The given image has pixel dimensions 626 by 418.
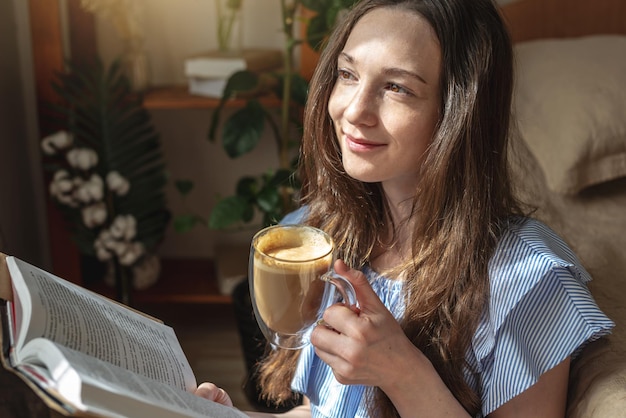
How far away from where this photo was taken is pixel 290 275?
83 cm

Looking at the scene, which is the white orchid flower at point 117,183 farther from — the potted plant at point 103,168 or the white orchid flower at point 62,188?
the white orchid flower at point 62,188

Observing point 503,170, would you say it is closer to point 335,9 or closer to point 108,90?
point 335,9

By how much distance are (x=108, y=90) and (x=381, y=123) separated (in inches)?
50.6

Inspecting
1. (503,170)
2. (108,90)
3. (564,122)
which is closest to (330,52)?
(503,170)

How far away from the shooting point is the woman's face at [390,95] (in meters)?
0.91

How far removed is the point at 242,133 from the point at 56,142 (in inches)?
21.3

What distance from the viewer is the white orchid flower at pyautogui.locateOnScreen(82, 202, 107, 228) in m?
2.00

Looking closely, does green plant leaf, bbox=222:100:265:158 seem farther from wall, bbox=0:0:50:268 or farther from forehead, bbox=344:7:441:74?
forehead, bbox=344:7:441:74

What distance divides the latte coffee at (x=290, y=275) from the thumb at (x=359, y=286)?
0.9 inches

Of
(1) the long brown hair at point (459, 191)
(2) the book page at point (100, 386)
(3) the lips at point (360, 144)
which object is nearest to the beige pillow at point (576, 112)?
(1) the long brown hair at point (459, 191)

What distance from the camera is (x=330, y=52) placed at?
3.46ft

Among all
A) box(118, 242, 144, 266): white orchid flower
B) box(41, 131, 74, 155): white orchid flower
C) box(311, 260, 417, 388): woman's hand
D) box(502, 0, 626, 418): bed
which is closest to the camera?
box(311, 260, 417, 388): woman's hand

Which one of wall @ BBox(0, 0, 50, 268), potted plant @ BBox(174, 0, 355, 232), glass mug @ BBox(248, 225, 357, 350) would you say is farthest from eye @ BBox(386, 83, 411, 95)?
wall @ BBox(0, 0, 50, 268)

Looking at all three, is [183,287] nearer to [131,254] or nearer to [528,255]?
[131,254]
